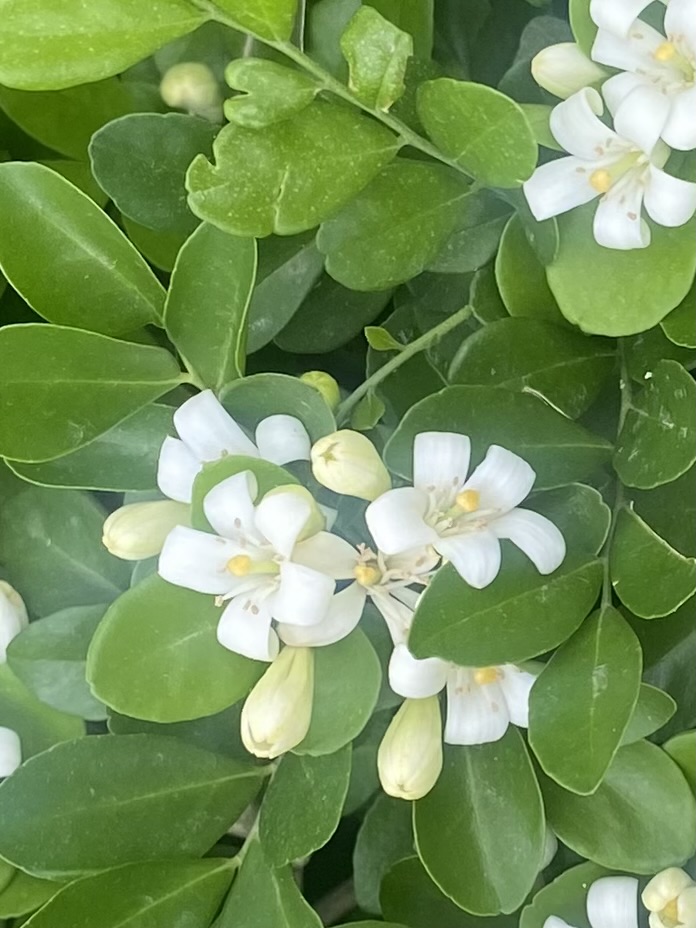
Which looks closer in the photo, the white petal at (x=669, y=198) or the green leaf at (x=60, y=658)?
the white petal at (x=669, y=198)

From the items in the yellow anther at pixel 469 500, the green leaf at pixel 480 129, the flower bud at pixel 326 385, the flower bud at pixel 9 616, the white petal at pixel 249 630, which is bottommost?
the flower bud at pixel 9 616

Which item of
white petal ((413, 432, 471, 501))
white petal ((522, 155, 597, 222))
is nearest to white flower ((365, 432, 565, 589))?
white petal ((413, 432, 471, 501))

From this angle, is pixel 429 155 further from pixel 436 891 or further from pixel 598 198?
pixel 436 891

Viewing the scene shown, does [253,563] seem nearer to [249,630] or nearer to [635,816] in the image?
[249,630]

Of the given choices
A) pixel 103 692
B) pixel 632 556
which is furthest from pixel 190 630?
pixel 632 556

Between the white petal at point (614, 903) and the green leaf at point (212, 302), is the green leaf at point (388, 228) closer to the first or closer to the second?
the green leaf at point (212, 302)

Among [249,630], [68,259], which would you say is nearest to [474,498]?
[249,630]

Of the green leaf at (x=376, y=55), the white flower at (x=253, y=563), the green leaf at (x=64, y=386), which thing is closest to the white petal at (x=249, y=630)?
the white flower at (x=253, y=563)
